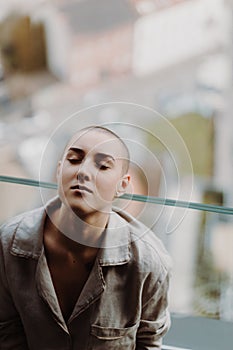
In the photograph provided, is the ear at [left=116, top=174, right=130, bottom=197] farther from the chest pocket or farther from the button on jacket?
the chest pocket

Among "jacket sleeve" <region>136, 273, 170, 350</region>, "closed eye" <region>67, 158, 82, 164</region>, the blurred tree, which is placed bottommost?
"jacket sleeve" <region>136, 273, 170, 350</region>

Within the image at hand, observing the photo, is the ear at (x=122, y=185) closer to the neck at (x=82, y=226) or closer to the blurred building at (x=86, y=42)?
the neck at (x=82, y=226)

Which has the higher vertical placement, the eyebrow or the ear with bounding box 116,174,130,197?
the eyebrow

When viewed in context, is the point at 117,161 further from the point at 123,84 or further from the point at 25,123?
the point at 123,84

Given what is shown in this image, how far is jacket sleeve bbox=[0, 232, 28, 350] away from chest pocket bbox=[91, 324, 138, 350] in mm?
112

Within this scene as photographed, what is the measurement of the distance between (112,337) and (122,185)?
8.4 inches

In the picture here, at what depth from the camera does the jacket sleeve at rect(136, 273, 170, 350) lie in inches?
33.8

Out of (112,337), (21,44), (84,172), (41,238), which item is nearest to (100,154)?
(84,172)

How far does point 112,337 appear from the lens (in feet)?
2.77

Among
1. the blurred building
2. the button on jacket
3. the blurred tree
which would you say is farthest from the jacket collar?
the blurred building

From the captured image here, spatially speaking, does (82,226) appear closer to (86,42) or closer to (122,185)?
(122,185)

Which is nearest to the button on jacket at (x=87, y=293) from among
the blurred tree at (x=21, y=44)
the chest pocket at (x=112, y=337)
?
the chest pocket at (x=112, y=337)

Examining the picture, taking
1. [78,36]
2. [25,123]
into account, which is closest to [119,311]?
[25,123]

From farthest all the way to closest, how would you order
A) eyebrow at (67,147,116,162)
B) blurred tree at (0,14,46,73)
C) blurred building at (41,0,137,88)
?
blurred building at (41,0,137,88), blurred tree at (0,14,46,73), eyebrow at (67,147,116,162)
